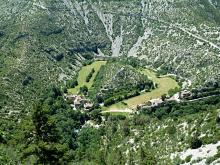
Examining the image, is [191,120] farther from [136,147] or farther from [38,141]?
[38,141]

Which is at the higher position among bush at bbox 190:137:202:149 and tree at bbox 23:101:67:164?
tree at bbox 23:101:67:164

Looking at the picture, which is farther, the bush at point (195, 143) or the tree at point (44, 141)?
the bush at point (195, 143)

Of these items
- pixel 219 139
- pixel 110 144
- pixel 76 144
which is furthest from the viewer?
pixel 76 144

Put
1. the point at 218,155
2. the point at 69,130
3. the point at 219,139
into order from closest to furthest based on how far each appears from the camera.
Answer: the point at 218,155
the point at 219,139
the point at 69,130

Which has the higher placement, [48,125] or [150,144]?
[48,125]

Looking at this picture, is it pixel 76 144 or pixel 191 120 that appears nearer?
pixel 191 120

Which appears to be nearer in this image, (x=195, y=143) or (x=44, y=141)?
(x=44, y=141)

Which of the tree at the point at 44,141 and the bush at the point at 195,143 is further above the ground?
the tree at the point at 44,141

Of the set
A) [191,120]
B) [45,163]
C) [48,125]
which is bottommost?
[191,120]

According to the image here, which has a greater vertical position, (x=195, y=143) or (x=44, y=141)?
(x=44, y=141)

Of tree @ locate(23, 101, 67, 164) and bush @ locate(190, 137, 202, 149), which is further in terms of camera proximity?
bush @ locate(190, 137, 202, 149)

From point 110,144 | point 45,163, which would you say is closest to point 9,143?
point 45,163
